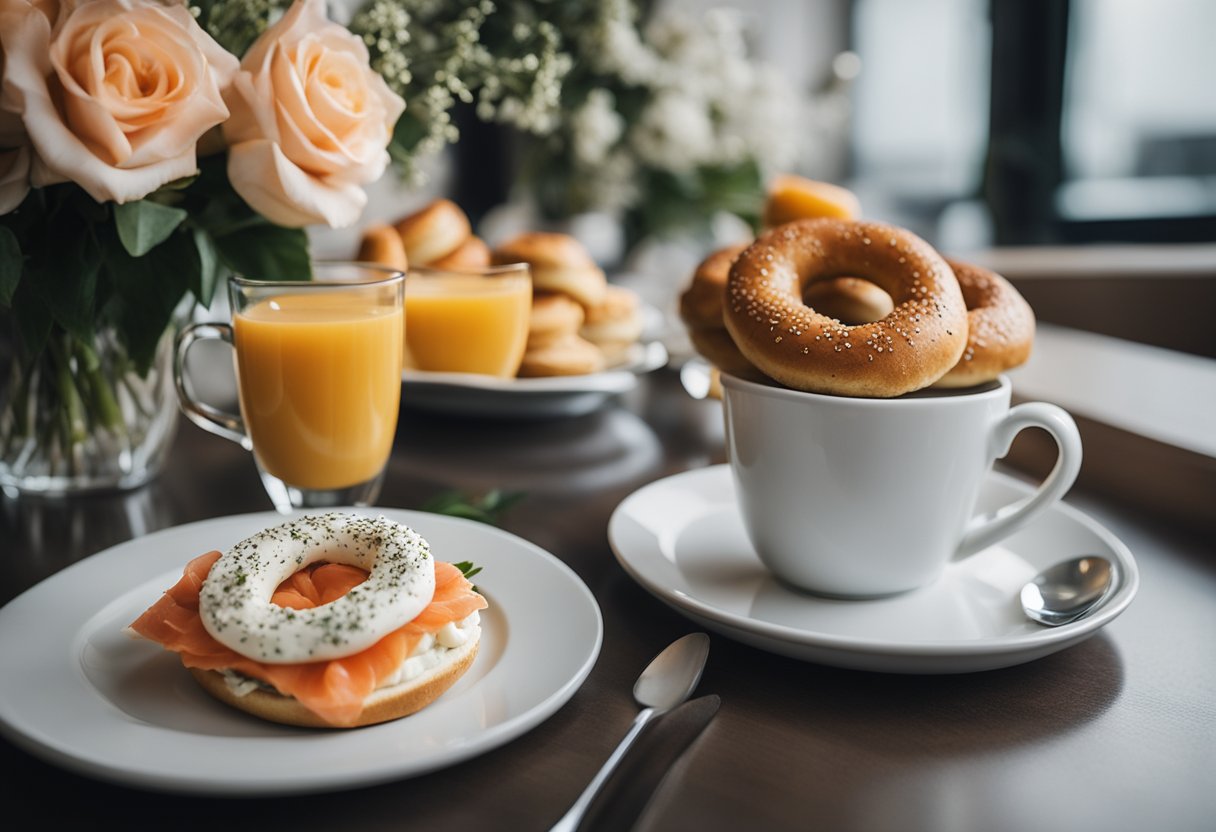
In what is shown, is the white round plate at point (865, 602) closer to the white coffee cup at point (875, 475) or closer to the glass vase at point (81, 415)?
the white coffee cup at point (875, 475)

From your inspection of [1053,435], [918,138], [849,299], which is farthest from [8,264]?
[918,138]

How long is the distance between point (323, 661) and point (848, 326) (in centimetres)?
43

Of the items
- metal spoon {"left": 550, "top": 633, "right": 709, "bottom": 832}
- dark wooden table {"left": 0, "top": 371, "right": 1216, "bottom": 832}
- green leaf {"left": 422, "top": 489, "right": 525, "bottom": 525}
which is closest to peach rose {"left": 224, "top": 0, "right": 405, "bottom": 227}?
green leaf {"left": 422, "top": 489, "right": 525, "bottom": 525}

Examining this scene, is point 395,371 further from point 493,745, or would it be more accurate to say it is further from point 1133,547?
point 1133,547

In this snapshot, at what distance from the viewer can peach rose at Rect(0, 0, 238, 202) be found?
708mm

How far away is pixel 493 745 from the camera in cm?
53

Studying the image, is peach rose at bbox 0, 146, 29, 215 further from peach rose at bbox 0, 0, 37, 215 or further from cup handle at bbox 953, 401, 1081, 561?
cup handle at bbox 953, 401, 1081, 561

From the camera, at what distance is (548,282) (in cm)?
142

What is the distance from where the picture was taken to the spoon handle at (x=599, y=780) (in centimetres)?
49

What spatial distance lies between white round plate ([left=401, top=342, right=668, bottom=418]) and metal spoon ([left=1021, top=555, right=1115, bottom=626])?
653 mm

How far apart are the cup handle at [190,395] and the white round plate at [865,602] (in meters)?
0.42

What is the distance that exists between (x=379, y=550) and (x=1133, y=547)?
0.71 meters

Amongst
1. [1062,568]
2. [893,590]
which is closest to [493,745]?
[893,590]

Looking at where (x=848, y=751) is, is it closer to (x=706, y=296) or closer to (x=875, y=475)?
(x=875, y=475)
